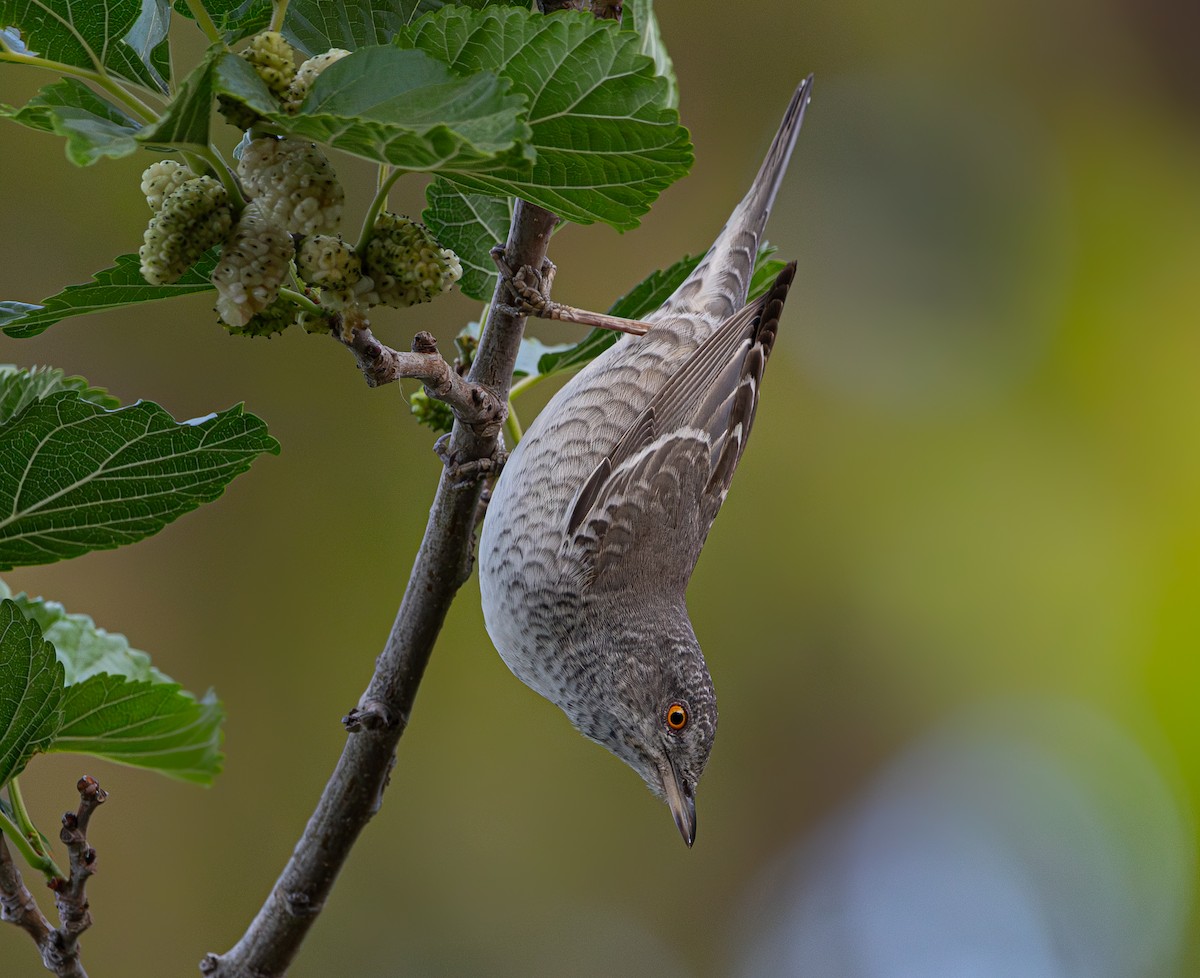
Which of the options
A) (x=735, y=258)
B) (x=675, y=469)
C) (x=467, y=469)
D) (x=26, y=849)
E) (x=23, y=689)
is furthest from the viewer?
(x=735, y=258)

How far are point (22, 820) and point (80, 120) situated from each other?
1.00m

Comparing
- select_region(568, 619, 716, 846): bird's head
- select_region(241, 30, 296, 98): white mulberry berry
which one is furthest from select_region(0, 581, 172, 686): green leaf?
select_region(568, 619, 716, 846): bird's head

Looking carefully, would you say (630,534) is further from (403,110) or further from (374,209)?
(403,110)

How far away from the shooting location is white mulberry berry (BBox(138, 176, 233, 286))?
1.14 m

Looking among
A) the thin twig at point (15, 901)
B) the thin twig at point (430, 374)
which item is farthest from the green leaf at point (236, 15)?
the thin twig at point (15, 901)

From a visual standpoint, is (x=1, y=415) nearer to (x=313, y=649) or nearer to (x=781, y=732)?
(x=313, y=649)

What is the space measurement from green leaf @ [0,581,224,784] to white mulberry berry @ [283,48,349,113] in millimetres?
A: 744


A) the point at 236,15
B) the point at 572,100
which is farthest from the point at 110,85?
the point at 572,100

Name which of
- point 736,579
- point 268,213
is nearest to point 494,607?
point 268,213

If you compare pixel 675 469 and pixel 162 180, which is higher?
pixel 162 180

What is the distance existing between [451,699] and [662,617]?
3.26 metres

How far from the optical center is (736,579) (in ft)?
19.9

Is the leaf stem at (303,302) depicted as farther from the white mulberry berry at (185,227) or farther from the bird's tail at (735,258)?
the bird's tail at (735,258)

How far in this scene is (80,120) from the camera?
101 cm
